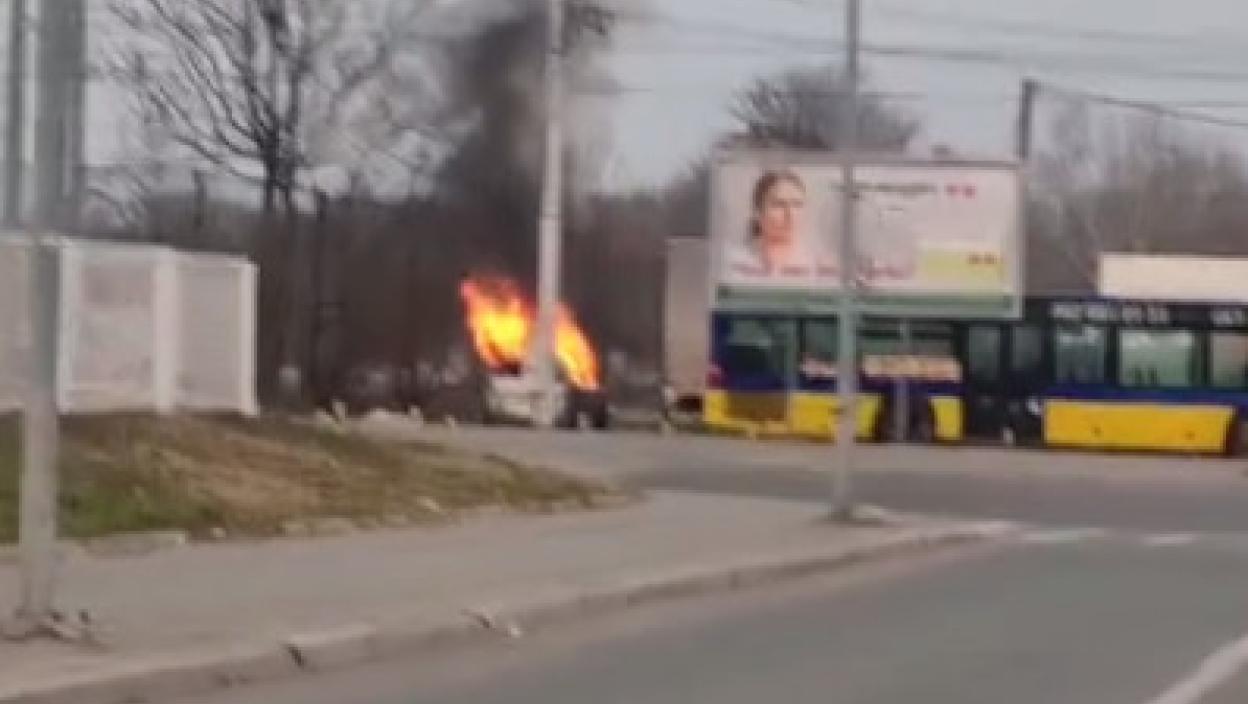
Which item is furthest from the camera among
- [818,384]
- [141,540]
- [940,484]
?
[818,384]

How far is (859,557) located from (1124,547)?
513cm

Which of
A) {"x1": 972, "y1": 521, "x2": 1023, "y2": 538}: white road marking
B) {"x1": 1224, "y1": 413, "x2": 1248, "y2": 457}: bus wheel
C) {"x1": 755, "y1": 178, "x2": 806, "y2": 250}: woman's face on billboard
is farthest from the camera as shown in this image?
{"x1": 755, "y1": 178, "x2": 806, "y2": 250}: woman's face on billboard

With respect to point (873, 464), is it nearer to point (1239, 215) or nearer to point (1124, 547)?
point (1124, 547)

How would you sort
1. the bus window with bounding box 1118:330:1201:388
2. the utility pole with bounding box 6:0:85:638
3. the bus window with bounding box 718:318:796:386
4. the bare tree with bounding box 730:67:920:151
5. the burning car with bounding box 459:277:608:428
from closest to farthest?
the utility pole with bounding box 6:0:85:638
the bus window with bounding box 1118:330:1201:388
the bus window with bounding box 718:318:796:386
the burning car with bounding box 459:277:608:428
the bare tree with bounding box 730:67:920:151

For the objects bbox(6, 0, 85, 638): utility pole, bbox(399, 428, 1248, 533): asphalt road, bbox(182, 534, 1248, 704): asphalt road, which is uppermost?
bbox(6, 0, 85, 638): utility pole

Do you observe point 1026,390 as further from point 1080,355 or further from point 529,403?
point 529,403

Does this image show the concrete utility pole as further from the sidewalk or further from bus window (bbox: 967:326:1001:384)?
the sidewalk

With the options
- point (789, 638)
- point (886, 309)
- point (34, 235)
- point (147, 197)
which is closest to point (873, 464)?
point (886, 309)

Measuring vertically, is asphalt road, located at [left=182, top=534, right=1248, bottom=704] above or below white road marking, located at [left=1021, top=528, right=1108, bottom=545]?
above

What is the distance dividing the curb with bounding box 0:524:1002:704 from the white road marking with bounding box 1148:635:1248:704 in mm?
4424

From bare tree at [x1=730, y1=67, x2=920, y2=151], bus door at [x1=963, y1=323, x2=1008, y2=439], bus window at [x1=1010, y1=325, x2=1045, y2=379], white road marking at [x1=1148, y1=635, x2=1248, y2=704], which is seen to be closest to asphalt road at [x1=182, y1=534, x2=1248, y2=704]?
white road marking at [x1=1148, y1=635, x2=1248, y2=704]

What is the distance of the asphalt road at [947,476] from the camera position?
1553 inches

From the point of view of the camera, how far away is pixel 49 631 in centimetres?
1552

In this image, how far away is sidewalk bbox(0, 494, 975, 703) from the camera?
15055mm
